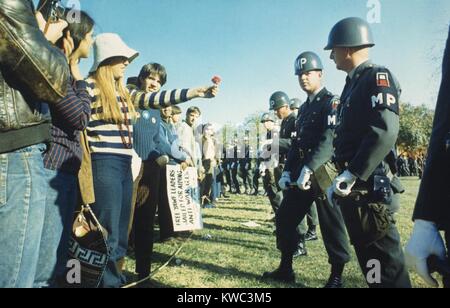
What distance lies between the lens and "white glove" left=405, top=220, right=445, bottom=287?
1079 millimetres

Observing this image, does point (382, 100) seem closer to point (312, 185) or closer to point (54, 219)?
point (312, 185)

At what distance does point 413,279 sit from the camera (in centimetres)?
349

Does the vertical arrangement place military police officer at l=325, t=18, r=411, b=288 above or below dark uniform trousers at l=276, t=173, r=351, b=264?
above

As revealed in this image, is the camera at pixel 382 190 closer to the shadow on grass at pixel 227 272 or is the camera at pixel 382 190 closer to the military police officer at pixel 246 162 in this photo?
the shadow on grass at pixel 227 272

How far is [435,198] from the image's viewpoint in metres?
1.14

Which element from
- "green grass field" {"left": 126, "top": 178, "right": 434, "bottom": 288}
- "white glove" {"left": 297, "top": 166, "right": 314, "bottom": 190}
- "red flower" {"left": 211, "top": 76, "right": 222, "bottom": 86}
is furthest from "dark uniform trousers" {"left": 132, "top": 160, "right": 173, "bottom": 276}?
"white glove" {"left": 297, "top": 166, "right": 314, "bottom": 190}

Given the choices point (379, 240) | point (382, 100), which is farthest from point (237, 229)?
point (382, 100)

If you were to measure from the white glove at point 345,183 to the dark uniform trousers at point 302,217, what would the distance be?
3.60ft

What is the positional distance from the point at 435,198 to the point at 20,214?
1551 millimetres

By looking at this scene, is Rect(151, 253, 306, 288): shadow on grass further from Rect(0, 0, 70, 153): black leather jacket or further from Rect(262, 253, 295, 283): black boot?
Rect(0, 0, 70, 153): black leather jacket

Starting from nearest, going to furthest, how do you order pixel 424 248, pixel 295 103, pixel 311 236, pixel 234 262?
pixel 424 248 < pixel 234 262 < pixel 311 236 < pixel 295 103

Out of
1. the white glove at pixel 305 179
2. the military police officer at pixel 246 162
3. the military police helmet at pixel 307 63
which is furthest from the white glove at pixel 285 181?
the military police officer at pixel 246 162

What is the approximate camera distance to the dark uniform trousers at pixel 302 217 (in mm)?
3322

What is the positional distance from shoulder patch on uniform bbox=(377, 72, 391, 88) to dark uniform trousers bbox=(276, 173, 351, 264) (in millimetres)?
1328
